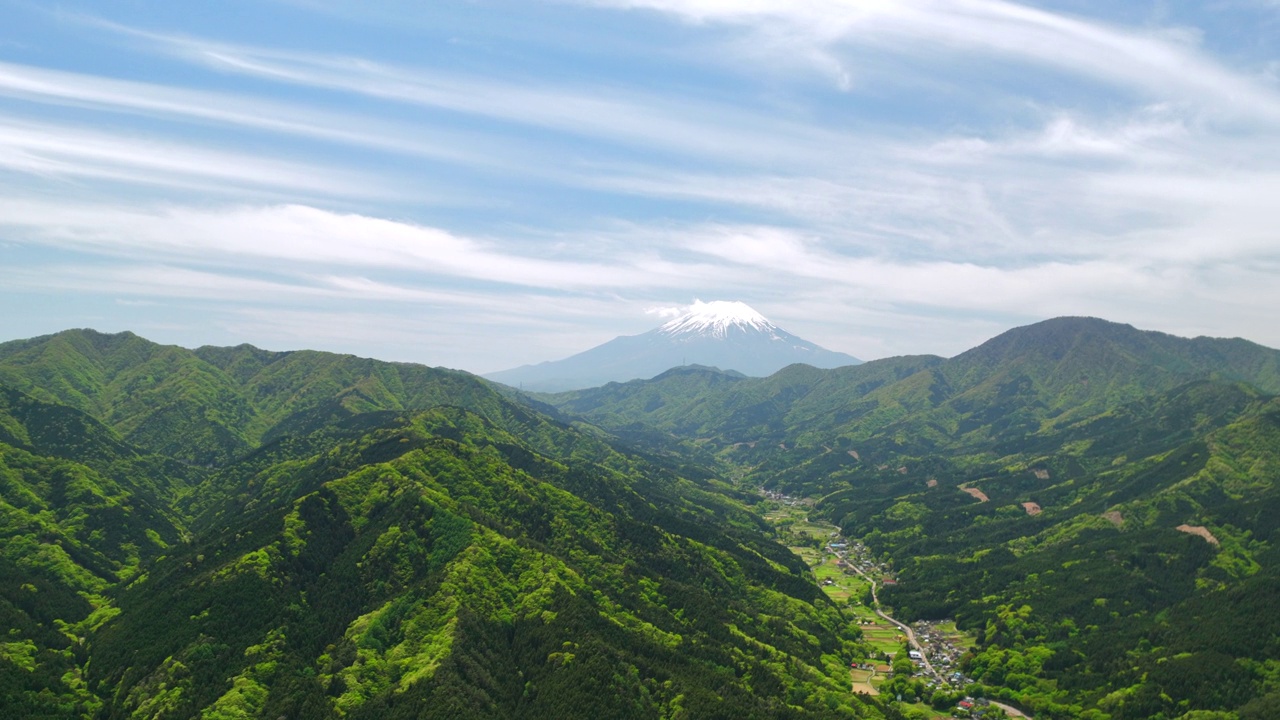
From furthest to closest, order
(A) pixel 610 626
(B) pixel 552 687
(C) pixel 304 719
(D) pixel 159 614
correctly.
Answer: (A) pixel 610 626 < (D) pixel 159 614 < (B) pixel 552 687 < (C) pixel 304 719

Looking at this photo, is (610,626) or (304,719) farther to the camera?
(610,626)

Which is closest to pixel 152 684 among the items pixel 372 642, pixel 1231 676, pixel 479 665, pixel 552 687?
pixel 372 642

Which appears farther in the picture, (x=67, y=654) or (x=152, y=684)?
(x=67, y=654)

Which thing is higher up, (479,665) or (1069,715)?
(479,665)

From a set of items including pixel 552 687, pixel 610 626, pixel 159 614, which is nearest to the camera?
pixel 552 687

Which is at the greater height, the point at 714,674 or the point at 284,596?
the point at 284,596

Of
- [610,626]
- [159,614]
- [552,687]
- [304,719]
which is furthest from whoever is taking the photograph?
[610,626]

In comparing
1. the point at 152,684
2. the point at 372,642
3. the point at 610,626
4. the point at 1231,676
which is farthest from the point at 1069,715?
the point at 152,684

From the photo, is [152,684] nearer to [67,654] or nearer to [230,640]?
[230,640]

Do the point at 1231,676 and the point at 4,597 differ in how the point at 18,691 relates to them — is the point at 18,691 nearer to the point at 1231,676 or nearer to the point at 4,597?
the point at 4,597
